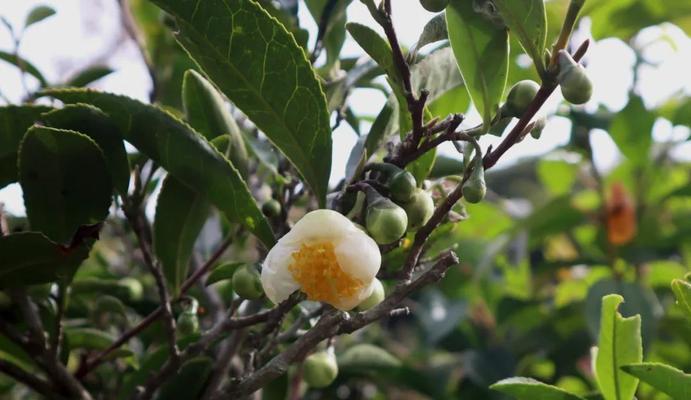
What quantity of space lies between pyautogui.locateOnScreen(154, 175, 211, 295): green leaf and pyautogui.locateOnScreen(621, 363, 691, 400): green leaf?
483 millimetres

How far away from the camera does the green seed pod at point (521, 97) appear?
0.70 metres

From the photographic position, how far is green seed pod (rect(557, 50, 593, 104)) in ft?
2.10

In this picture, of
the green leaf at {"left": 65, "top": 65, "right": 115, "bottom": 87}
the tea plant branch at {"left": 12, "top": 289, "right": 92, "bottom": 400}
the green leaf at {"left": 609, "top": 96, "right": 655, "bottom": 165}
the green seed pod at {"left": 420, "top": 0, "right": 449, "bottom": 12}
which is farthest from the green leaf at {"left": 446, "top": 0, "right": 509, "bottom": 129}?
the green leaf at {"left": 609, "top": 96, "right": 655, "bottom": 165}

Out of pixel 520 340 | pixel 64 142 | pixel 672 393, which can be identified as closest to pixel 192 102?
pixel 64 142

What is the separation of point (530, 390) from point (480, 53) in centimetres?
33

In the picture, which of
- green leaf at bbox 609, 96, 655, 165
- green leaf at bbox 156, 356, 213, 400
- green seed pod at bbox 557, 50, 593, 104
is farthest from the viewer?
green leaf at bbox 609, 96, 655, 165

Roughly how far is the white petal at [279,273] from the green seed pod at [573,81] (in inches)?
10.7

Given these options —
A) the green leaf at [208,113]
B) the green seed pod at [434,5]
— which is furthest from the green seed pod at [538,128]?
the green leaf at [208,113]

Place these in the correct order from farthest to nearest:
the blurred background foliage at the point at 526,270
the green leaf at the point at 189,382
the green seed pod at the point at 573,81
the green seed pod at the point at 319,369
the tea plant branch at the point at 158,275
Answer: the blurred background foliage at the point at 526,270, the green leaf at the point at 189,382, the green seed pod at the point at 319,369, the tea plant branch at the point at 158,275, the green seed pod at the point at 573,81

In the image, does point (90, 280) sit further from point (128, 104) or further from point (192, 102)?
point (128, 104)

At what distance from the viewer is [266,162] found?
1009 millimetres

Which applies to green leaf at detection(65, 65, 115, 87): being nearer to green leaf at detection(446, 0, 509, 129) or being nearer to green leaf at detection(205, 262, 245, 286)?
green leaf at detection(205, 262, 245, 286)

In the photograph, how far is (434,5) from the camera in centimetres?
70

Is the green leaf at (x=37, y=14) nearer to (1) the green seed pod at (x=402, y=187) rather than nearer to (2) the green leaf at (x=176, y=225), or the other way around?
(2) the green leaf at (x=176, y=225)
